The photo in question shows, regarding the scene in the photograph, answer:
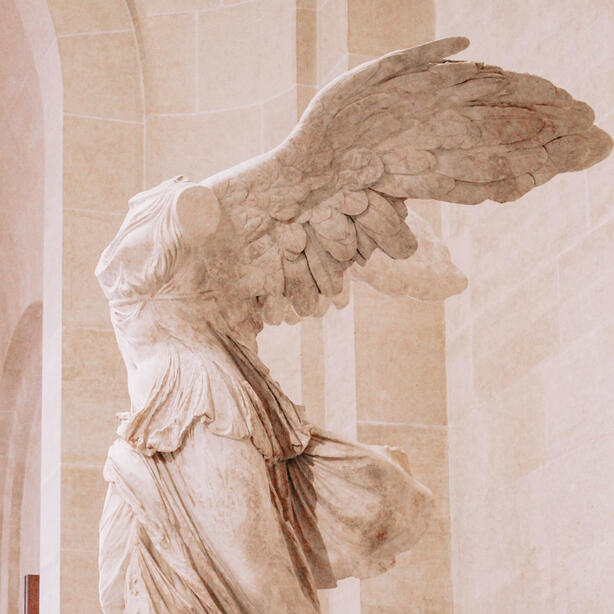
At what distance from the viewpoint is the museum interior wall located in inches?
193

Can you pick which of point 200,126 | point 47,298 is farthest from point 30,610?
point 200,126

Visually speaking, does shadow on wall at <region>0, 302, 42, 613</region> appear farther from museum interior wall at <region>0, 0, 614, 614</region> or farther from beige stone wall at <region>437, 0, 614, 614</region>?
beige stone wall at <region>437, 0, 614, 614</region>

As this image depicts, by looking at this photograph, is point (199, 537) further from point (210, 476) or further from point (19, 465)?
point (19, 465)

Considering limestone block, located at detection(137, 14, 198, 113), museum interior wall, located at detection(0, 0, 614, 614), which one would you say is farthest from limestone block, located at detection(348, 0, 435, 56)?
limestone block, located at detection(137, 14, 198, 113)

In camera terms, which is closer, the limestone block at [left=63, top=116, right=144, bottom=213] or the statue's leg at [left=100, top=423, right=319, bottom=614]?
the statue's leg at [left=100, top=423, right=319, bottom=614]

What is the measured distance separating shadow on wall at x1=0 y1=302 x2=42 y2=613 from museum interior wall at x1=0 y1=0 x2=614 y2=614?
8.63 feet

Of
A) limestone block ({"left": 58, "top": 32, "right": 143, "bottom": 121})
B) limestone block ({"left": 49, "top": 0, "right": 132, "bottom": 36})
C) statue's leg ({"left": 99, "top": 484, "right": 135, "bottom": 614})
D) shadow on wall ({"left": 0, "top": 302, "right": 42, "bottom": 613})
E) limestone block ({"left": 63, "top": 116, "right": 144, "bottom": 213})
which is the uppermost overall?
limestone block ({"left": 49, "top": 0, "right": 132, "bottom": 36})

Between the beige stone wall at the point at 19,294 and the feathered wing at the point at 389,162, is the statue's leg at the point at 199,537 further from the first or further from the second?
the beige stone wall at the point at 19,294

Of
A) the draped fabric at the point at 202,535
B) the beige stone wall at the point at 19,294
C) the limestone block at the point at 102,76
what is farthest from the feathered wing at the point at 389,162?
the beige stone wall at the point at 19,294

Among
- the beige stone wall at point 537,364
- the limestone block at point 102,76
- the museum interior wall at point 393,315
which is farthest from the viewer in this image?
the limestone block at point 102,76

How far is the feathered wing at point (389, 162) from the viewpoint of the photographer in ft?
13.5

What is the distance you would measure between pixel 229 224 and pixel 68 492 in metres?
1.91

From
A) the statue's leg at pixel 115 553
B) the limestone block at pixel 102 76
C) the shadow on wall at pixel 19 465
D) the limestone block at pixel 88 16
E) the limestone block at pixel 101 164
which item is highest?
the limestone block at pixel 88 16

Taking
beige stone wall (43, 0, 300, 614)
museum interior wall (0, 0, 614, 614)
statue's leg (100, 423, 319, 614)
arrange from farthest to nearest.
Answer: beige stone wall (43, 0, 300, 614) → museum interior wall (0, 0, 614, 614) → statue's leg (100, 423, 319, 614)
